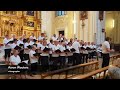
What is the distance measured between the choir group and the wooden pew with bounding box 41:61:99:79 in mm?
98

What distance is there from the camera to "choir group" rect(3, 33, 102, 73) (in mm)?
4836

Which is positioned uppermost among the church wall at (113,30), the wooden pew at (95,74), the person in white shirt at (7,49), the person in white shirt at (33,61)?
the church wall at (113,30)

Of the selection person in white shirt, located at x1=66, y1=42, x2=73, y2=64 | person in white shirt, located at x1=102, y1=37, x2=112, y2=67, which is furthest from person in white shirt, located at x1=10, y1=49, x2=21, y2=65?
person in white shirt, located at x1=102, y1=37, x2=112, y2=67

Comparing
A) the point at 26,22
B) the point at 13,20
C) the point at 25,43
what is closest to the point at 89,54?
the point at 25,43

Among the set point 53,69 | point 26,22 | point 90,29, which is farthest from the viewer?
point 26,22

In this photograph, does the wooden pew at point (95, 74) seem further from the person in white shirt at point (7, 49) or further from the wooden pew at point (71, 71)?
the person in white shirt at point (7, 49)

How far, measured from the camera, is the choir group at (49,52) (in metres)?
4.84

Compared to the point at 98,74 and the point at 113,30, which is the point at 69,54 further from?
the point at 113,30

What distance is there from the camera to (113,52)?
5.41 m

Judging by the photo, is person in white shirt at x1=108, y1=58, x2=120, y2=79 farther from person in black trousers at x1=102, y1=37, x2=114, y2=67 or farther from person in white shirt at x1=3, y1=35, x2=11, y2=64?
person in white shirt at x1=3, y1=35, x2=11, y2=64

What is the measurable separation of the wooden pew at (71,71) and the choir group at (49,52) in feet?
0.32

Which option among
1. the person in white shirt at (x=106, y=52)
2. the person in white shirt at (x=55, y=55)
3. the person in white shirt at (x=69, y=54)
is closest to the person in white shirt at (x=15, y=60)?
the person in white shirt at (x=55, y=55)
